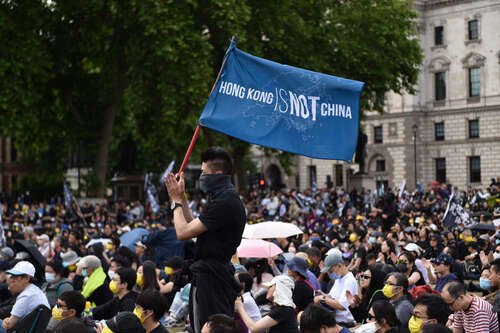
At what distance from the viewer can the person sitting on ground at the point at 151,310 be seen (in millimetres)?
6637

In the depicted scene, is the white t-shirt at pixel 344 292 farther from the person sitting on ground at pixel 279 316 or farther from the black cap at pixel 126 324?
the black cap at pixel 126 324

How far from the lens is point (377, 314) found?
695 cm

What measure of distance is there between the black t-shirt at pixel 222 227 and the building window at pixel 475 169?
57.3m

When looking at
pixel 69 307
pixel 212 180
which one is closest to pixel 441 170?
pixel 69 307

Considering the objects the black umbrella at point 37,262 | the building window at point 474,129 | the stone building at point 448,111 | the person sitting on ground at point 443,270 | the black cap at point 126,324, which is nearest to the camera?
the black cap at point 126,324

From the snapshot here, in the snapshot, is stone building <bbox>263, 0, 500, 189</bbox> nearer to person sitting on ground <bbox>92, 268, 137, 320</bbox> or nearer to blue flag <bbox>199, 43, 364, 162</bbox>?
person sitting on ground <bbox>92, 268, 137, 320</bbox>

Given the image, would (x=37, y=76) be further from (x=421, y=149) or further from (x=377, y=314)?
(x=421, y=149)

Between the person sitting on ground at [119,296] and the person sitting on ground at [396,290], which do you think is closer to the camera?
the person sitting on ground at [396,290]

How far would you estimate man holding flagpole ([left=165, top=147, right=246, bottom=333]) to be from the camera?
5.39 meters

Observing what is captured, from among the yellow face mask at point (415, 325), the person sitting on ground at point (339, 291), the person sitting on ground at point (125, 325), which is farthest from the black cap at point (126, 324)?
the person sitting on ground at point (339, 291)

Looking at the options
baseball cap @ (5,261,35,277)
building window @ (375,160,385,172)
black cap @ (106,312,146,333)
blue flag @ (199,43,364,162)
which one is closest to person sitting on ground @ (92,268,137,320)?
baseball cap @ (5,261,35,277)

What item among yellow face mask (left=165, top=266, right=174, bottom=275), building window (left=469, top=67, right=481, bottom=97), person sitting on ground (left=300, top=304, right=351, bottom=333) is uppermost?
building window (left=469, top=67, right=481, bottom=97)

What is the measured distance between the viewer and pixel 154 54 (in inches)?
1129

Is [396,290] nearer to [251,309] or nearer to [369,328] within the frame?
[369,328]
